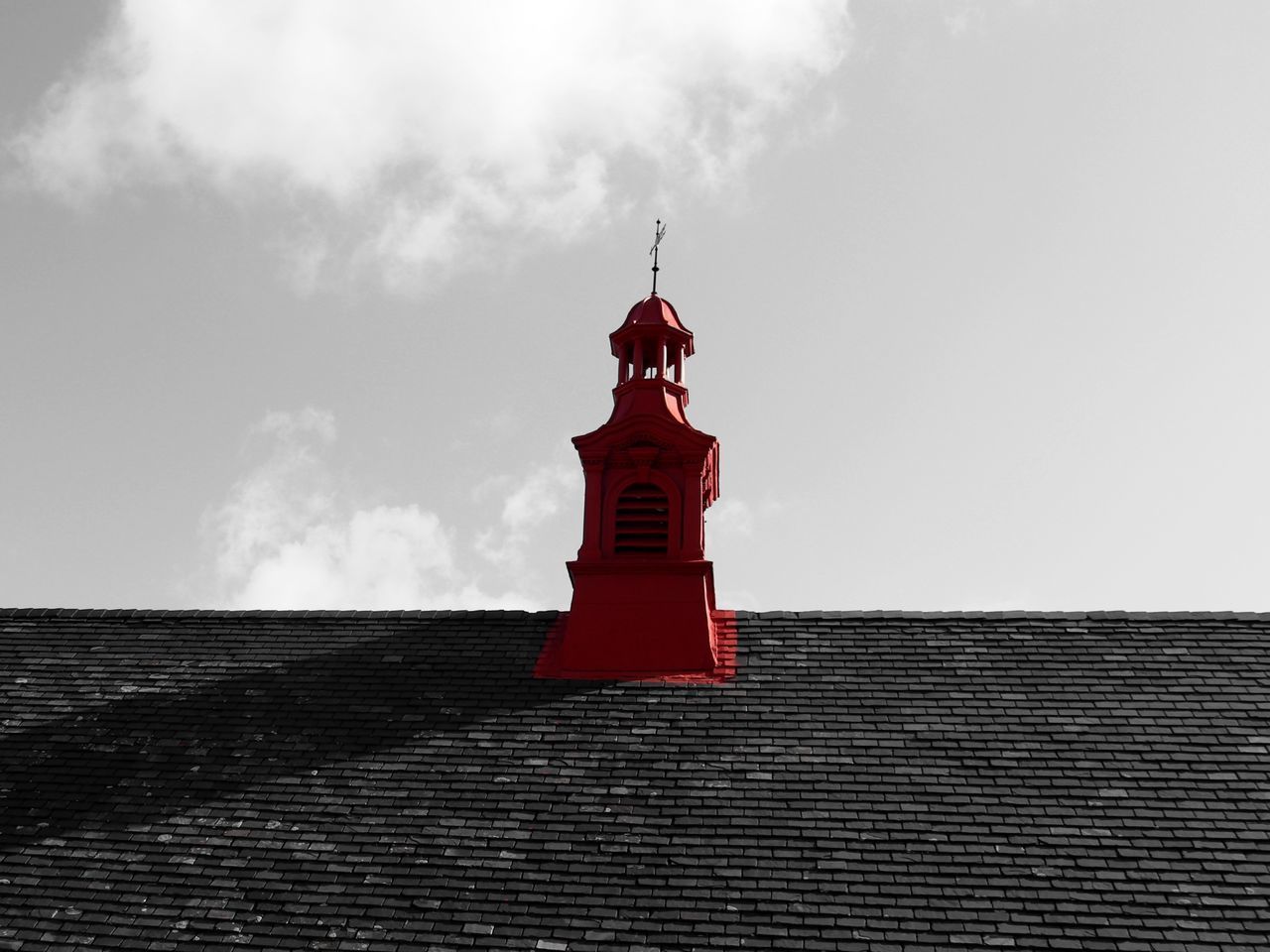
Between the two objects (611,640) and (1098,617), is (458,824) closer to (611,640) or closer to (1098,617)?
(611,640)

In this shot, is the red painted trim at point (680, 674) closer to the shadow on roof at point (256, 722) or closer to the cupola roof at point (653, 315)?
the shadow on roof at point (256, 722)

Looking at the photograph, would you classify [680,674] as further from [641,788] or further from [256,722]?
[256,722]

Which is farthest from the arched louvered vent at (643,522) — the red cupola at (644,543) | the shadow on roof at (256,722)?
the shadow on roof at (256,722)

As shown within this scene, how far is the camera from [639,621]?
1265cm

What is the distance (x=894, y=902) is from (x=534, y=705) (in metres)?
4.15

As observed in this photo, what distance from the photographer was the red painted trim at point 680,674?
39.7 feet

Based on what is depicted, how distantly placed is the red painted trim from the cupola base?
0.13ft

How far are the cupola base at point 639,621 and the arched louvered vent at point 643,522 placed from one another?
0.30 m

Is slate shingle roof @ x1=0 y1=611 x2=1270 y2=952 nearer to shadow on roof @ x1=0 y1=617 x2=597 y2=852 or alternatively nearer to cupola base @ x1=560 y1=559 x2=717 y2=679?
shadow on roof @ x1=0 y1=617 x2=597 y2=852

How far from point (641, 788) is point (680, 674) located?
79.7 inches

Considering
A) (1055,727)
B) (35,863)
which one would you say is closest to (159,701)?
(35,863)

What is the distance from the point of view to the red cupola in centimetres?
1241

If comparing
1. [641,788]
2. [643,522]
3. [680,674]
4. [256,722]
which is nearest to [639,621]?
[680,674]

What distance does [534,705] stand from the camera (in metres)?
11.7
